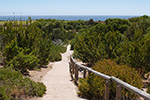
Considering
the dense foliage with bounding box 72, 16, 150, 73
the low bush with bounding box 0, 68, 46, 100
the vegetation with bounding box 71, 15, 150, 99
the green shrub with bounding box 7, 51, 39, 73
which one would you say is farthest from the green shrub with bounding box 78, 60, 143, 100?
the green shrub with bounding box 7, 51, 39, 73

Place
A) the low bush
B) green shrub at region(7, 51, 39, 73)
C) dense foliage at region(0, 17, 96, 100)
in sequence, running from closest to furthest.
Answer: the low bush, dense foliage at region(0, 17, 96, 100), green shrub at region(7, 51, 39, 73)

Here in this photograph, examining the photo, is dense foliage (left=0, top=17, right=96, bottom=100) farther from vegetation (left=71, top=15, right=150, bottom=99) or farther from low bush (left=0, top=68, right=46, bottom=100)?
vegetation (left=71, top=15, right=150, bottom=99)

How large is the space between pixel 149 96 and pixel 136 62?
8.56 metres

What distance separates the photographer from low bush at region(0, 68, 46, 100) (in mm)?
5617

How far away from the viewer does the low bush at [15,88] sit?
5617 millimetres

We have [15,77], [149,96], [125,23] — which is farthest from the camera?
[125,23]

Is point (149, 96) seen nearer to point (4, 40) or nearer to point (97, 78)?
point (97, 78)

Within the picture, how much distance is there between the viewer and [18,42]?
12398mm

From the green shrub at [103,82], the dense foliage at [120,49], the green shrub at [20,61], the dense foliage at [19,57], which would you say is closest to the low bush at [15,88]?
the dense foliage at [19,57]

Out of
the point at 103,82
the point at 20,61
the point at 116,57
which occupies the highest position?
the point at 103,82

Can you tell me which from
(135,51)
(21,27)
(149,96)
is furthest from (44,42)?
(149,96)

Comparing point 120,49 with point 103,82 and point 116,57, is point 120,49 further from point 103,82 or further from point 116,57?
point 103,82

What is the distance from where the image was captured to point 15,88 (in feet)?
20.1

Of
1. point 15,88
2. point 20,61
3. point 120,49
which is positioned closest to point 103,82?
point 15,88
